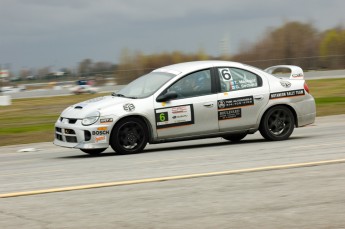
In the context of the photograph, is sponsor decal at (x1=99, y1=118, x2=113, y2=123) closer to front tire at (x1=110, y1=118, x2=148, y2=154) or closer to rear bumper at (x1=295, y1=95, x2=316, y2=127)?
front tire at (x1=110, y1=118, x2=148, y2=154)

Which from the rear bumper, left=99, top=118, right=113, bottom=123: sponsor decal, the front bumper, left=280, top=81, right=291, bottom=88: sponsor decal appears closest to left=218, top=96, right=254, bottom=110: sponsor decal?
left=280, top=81, right=291, bottom=88: sponsor decal

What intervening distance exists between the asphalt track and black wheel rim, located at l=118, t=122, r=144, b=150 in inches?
12.1

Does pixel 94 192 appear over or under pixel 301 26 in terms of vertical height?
under

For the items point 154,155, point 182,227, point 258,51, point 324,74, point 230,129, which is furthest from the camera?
point 258,51

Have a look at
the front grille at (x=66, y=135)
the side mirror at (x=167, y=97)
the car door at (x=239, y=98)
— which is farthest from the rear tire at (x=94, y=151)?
the car door at (x=239, y=98)

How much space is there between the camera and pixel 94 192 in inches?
302

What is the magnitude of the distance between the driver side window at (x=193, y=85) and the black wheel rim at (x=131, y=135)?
93cm

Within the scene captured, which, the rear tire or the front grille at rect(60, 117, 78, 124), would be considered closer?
the front grille at rect(60, 117, 78, 124)

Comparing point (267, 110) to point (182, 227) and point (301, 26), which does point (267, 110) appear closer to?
point (182, 227)

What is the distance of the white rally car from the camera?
11.6 m

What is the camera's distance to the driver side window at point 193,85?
476 inches

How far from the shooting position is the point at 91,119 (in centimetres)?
1154

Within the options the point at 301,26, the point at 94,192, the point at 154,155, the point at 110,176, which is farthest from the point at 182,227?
the point at 301,26

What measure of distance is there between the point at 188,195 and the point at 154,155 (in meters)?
4.14
